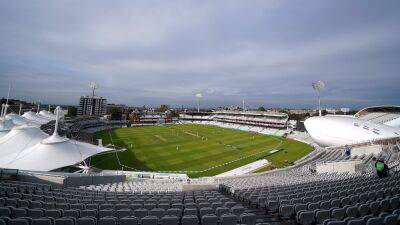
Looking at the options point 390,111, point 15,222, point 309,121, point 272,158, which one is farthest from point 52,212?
point 390,111

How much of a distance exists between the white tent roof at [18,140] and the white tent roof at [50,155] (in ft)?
5.79

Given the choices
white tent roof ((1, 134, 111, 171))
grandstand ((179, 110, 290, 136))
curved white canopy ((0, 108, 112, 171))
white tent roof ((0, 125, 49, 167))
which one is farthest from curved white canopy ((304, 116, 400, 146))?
white tent roof ((0, 125, 49, 167))

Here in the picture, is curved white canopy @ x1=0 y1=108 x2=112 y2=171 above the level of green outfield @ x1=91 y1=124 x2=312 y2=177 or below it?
above

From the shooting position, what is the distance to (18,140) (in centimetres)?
3191

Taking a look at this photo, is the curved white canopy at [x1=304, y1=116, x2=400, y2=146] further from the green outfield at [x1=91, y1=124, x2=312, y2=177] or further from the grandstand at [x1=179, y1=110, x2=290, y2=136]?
the grandstand at [x1=179, y1=110, x2=290, y2=136]

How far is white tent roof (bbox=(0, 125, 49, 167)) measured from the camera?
95.7 ft

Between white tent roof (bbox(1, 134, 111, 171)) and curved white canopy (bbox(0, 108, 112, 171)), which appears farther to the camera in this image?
curved white canopy (bbox(0, 108, 112, 171))

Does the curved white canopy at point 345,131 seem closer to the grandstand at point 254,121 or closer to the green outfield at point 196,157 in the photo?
the green outfield at point 196,157

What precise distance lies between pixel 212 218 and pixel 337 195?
590 cm

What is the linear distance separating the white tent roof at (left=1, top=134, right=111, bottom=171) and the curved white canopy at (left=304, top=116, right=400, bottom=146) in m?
50.2

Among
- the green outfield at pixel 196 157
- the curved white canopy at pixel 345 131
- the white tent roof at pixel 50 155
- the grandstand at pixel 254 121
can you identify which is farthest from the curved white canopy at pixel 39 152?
the grandstand at pixel 254 121

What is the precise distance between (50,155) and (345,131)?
55119 millimetres

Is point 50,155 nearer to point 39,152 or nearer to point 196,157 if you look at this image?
point 39,152

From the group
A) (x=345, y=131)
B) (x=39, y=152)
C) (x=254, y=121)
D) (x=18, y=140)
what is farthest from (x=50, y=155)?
(x=254, y=121)
